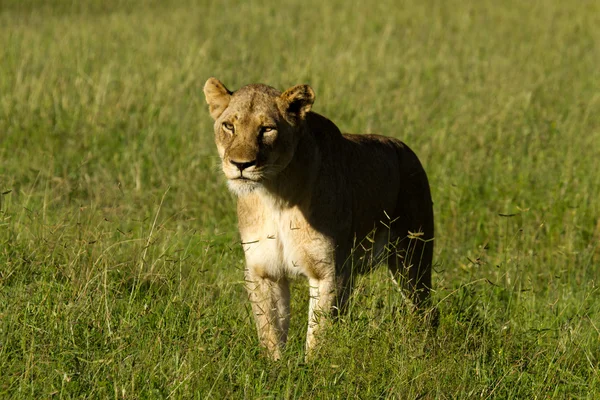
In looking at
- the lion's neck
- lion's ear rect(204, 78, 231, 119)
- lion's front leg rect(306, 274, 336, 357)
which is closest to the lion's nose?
the lion's neck

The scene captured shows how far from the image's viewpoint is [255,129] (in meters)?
4.83

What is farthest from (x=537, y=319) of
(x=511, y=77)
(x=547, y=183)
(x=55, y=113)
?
(x=511, y=77)

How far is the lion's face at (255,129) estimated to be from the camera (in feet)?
15.4

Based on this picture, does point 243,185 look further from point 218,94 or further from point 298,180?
point 218,94

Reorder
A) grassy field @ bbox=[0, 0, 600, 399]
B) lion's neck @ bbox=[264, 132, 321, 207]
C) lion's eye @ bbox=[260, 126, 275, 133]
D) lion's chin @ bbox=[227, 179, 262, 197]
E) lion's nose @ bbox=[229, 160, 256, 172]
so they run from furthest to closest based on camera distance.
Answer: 1. lion's neck @ bbox=[264, 132, 321, 207]
2. lion's eye @ bbox=[260, 126, 275, 133]
3. lion's chin @ bbox=[227, 179, 262, 197]
4. lion's nose @ bbox=[229, 160, 256, 172]
5. grassy field @ bbox=[0, 0, 600, 399]

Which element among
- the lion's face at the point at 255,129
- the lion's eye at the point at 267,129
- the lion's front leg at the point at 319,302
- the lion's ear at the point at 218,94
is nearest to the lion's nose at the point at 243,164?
the lion's face at the point at 255,129

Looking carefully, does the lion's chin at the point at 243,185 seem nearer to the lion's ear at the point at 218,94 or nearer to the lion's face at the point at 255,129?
the lion's face at the point at 255,129

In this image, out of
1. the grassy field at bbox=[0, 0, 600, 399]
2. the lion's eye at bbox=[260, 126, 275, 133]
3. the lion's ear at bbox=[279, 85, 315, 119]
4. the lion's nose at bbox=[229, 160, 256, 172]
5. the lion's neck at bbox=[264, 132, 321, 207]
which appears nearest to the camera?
the grassy field at bbox=[0, 0, 600, 399]

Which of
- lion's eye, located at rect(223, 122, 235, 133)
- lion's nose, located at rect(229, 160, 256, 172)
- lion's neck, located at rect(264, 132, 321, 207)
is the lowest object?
lion's neck, located at rect(264, 132, 321, 207)

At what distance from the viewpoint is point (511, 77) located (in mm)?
11680

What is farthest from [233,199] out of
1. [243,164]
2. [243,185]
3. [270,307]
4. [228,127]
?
[243,164]

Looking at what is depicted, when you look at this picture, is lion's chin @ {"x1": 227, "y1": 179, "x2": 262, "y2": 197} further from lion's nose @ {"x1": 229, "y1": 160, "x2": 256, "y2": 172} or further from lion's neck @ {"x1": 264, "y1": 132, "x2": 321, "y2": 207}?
lion's neck @ {"x1": 264, "y1": 132, "x2": 321, "y2": 207}

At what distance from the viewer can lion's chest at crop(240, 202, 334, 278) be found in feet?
16.5

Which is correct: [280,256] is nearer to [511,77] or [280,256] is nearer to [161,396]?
[161,396]
